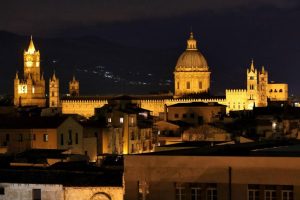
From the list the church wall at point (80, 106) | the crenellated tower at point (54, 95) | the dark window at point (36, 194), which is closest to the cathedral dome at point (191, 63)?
the church wall at point (80, 106)

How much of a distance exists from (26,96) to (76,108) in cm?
2080

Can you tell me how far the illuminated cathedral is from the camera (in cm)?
11681

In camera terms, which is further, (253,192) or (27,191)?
(27,191)

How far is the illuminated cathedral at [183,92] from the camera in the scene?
11681cm

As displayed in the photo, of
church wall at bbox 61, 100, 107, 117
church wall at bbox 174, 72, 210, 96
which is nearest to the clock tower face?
church wall at bbox 61, 100, 107, 117

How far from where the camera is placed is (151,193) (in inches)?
813

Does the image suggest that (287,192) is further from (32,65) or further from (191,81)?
(32,65)

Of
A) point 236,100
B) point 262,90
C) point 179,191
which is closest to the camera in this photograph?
point 179,191

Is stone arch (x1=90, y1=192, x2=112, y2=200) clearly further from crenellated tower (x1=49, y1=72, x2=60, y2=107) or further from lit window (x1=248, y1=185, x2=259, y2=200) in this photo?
crenellated tower (x1=49, y1=72, x2=60, y2=107)

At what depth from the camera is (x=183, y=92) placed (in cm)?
12650

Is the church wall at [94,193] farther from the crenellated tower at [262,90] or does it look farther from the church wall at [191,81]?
the church wall at [191,81]

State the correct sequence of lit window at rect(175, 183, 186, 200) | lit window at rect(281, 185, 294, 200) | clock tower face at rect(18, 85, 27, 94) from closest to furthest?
lit window at rect(281, 185, 294, 200)
lit window at rect(175, 183, 186, 200)
clock tower face at rect(18, 85, 27, 94)

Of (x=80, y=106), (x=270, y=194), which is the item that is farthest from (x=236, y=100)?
(x=270, y=194)

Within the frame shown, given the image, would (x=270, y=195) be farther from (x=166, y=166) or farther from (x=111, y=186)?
(x=111, y=186)
